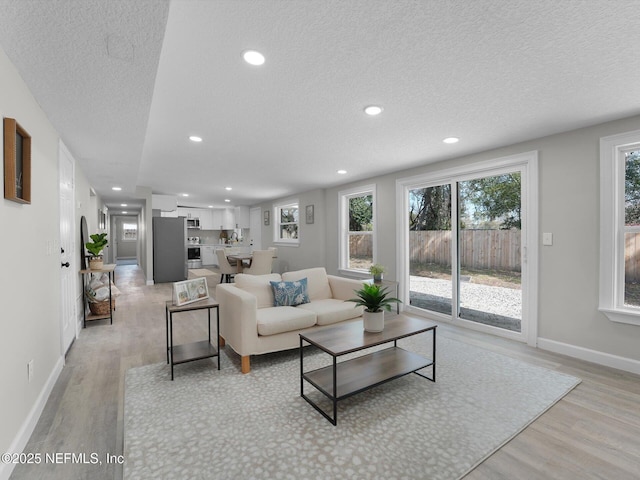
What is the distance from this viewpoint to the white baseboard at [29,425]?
1544 mm

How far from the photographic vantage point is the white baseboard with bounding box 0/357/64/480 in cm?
154

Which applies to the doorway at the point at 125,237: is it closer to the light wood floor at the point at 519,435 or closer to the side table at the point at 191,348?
the light wood floor at the point at 519,435

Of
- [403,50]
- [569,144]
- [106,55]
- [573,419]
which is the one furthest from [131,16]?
[569,144]

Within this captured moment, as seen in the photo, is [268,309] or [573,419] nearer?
[573,419]

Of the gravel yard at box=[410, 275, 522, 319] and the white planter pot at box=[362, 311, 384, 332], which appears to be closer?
the white planter pot at box=[362, 311, 384, 332]

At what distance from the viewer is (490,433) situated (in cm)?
191

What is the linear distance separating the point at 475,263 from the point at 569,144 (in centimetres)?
164

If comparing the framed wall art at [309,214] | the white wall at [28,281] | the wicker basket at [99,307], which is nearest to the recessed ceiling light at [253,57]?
the white wall at [28,281]

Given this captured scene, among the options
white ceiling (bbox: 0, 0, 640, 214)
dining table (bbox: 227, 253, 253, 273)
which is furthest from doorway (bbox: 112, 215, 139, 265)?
white ceiling (bbox: 0, 0, 640, 214)

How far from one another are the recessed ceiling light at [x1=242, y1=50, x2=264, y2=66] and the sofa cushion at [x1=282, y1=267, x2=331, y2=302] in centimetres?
233

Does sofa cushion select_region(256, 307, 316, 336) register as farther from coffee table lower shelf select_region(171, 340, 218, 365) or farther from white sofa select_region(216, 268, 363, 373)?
coffee table lower shelf select_region(171, 340, 218, 365)

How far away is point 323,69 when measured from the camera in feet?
6.53

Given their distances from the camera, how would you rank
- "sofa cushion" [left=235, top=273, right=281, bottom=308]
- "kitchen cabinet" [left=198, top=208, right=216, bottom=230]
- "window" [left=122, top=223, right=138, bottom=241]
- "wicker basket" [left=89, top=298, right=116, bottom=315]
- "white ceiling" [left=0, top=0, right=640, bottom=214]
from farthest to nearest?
1. "window" [left=122, top=223, right=138, bottom=241]
2. "kitchen cabinet" [left=198, top=208, right=216, bottom=230]
3. "wicker basket" [left=89, top=298, right=116, bottom=315]
4. "sofa cushion" [left=235, top=273, right=281, bottom=308]
5. "white ceiling" [left=0, top=0, right=640, bottom=214]

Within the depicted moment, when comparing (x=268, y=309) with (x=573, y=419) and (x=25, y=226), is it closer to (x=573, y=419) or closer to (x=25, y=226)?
(x=25, y=226)
